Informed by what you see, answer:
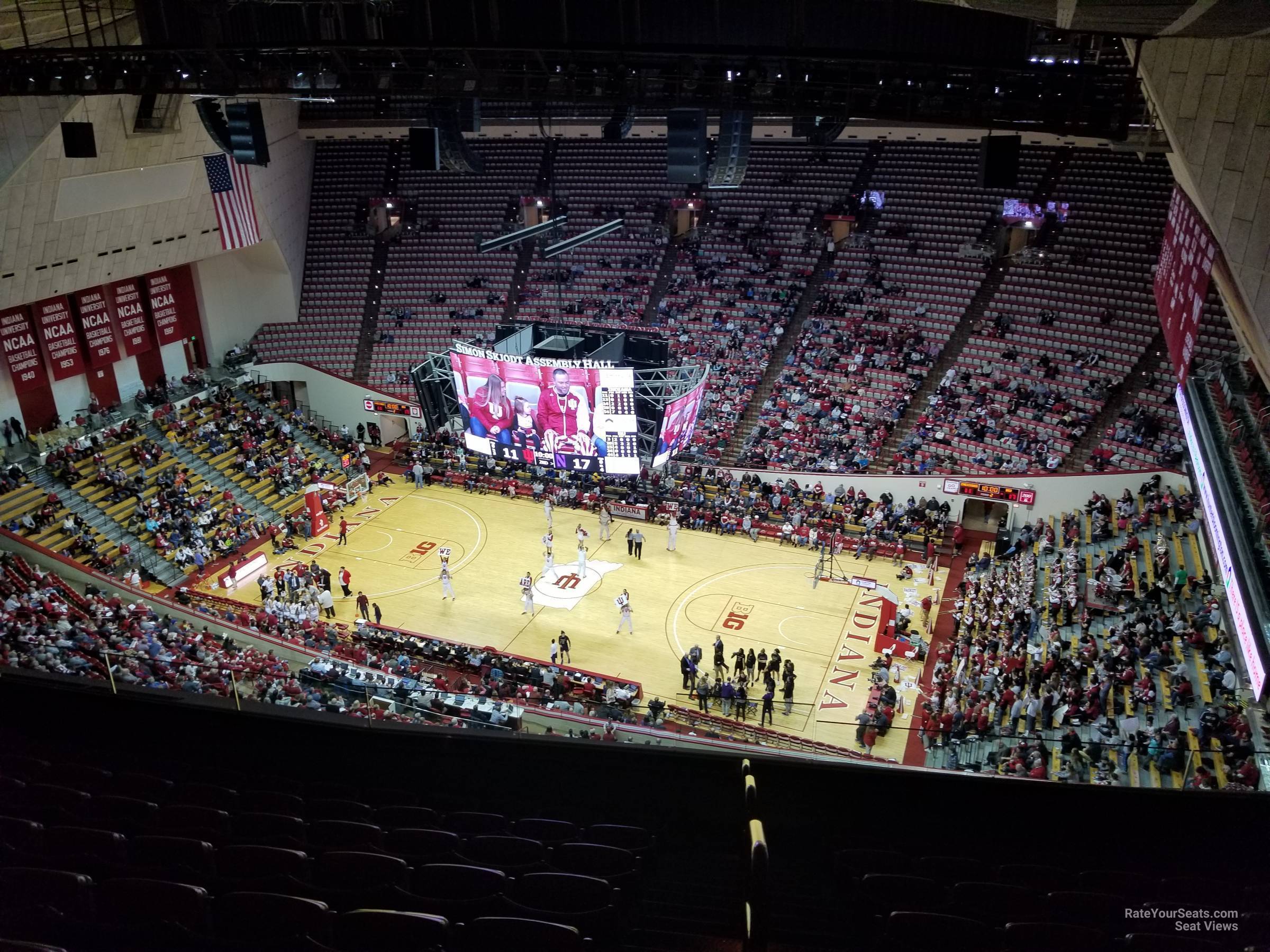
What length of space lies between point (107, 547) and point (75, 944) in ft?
72.8

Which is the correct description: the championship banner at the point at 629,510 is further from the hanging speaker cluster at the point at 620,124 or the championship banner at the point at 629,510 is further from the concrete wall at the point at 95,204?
the concrete wall at the point at 95,204

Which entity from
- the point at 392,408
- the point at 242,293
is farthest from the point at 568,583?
the point at 242,293

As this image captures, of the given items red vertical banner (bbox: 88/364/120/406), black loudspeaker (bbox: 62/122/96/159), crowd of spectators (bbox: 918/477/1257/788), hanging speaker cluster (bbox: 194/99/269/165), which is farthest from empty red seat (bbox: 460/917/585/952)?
red vertical banner (bbox: 88/364/120/406)

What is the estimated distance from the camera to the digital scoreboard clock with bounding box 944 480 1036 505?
25656mm

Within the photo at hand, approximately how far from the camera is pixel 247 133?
16.6 m

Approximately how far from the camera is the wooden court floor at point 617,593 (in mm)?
21531

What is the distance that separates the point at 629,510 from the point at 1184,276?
16.8 metres

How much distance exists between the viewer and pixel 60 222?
25297mm

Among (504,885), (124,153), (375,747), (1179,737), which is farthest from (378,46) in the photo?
(124,153)

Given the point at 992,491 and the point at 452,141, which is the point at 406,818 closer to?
the point at 452,141

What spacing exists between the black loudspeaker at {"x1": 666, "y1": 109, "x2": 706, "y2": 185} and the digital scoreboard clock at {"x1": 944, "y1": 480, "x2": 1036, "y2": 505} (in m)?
14.8

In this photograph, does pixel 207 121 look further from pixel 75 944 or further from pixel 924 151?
pixel 924 151

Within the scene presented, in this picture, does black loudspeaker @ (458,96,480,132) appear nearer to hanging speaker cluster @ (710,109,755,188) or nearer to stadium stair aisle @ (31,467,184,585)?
hanging speaker cluster @ (710,109,755,188)

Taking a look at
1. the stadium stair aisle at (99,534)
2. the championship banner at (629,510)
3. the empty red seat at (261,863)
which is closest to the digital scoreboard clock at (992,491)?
the championship banner at (629,510)
